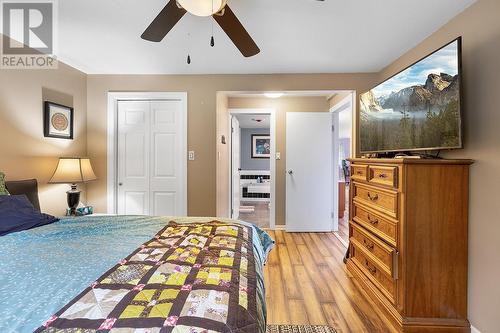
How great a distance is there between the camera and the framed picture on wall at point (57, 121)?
2.63m

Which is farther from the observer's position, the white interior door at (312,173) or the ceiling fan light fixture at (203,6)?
the white interior door at (312,173)

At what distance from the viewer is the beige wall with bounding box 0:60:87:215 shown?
2.25 meters

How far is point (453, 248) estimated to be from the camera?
5.97 feet

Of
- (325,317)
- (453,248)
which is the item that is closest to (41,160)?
(325,317)

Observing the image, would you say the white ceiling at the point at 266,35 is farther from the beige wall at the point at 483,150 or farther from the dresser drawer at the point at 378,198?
the dresser drawer at the point at 378,198

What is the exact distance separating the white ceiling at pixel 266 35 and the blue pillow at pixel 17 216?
1.46 m

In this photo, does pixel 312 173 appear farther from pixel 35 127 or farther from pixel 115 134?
pixel 35 127

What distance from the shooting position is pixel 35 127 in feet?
8.27

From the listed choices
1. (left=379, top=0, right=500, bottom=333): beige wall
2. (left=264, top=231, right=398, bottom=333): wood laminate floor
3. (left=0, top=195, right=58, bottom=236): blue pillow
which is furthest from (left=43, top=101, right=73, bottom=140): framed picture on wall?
(left=379, top=0, right=500, bottom=333): beige wall

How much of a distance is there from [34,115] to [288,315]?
299 cm

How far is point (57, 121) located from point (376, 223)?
134 inches

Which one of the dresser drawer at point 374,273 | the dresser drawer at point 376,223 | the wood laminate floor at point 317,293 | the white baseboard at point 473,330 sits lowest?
the wood laminate floor at point 317,293

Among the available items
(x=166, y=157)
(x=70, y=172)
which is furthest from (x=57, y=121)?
(x=166, y=157)

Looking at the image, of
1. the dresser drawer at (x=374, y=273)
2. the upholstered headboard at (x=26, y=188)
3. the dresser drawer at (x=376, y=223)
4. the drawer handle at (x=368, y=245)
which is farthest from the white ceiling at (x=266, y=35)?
the dresser drawer at (x=374, y=273)
